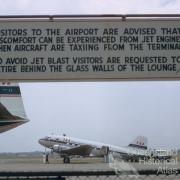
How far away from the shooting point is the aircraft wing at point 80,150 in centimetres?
5675

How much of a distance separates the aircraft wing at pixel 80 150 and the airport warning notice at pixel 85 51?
4982cm

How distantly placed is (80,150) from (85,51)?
51.8 m

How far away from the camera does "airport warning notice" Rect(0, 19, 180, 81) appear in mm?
7027

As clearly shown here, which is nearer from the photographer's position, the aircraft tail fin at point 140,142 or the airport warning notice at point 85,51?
the airport warning notice at point 85,51

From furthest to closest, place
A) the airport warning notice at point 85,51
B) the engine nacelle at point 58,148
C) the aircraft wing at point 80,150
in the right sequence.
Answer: the aircraft wing at point 80,150, the engine nacelle at point 58,148, the airport warning notice at point 85,51

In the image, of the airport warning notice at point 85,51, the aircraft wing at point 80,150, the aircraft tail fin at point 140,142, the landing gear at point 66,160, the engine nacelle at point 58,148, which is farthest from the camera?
the aircraft tail fin at point 140,142

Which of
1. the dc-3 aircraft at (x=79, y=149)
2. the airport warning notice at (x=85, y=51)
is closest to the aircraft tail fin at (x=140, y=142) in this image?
the dc-3 aircraft at (x=79, y=149)

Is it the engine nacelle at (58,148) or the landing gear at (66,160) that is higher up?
the engine nacelle at (58,148)

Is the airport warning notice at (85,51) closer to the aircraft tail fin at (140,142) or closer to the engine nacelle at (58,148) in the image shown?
the engine nacelle at (58,148)

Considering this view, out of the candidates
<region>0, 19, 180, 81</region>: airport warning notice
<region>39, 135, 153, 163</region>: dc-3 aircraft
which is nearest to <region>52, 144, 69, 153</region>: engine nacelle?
<region>39, 135, 153, 163</region>: dc-3 aircraft

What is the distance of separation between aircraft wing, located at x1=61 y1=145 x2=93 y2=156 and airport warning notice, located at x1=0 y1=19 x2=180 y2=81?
49.8m

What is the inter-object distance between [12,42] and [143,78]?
1829 millimetres

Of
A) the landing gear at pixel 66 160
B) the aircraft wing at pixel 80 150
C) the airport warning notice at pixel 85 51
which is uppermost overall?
the airport warning notice at pixel 85 51

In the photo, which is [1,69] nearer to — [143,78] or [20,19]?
[20,19]
